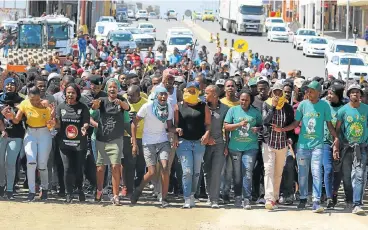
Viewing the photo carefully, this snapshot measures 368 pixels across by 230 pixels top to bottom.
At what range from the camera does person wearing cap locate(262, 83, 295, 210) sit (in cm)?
1231

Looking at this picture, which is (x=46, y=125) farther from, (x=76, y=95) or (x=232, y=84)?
(x=232, y=84)

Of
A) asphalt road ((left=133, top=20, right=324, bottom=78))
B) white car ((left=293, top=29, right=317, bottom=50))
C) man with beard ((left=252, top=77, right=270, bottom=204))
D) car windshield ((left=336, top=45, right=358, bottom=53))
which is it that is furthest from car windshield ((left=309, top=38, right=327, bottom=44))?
man with beard ((left=252, top=77, right=270, bottom=204))

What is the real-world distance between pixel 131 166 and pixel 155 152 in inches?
25.8

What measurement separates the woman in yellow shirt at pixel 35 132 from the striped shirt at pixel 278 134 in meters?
3.03

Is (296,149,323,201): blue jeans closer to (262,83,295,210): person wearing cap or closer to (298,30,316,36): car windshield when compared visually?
(262,83,295,210): person wearing cap

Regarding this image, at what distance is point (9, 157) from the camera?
490 inches

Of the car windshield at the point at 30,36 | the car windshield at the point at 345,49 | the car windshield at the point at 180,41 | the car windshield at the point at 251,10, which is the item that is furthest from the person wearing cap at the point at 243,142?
the car windshield at the point at 251,10

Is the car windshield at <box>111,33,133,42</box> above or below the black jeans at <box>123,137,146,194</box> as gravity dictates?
above

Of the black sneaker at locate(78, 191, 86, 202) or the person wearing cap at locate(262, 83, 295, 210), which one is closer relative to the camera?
the person wearing cap at locate(262, 83, 295, 210)

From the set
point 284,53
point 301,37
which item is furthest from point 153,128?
point 301,37

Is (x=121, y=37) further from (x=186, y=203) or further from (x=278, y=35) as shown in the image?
(x=186, y=203)

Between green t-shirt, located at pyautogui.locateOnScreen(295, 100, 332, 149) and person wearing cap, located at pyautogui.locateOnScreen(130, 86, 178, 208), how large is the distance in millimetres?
1776

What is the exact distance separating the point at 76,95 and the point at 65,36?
25.5 metres

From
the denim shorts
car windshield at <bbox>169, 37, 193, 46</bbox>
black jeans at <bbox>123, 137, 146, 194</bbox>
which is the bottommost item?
black jeans at <bbox>123, 137, 146, 194</bbox>
